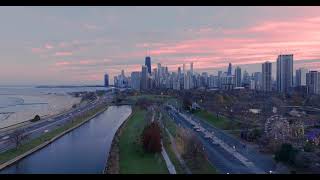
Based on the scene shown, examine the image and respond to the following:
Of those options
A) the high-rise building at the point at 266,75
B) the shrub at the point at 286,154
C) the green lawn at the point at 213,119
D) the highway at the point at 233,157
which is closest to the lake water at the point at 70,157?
the highway at the point at 233,157

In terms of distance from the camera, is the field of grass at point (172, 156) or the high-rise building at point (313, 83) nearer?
the field of grass at point (172, 156)

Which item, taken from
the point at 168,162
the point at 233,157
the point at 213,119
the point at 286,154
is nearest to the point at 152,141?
the point at 168,162

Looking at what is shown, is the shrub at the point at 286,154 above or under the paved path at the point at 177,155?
above

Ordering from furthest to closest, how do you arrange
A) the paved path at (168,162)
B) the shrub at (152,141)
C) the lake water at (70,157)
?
1. the shrub at (152,141)
2. the lake water at (70,157)
3. the paved path at (168,162)

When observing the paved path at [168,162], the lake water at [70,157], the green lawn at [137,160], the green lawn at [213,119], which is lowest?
the lake water at [70,157]

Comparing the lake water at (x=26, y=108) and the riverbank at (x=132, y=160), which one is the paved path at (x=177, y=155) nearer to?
the riverbank at (x=132, y=160)

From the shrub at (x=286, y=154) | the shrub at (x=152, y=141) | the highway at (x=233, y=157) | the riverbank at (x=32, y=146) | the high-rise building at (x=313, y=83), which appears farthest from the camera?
the high-rise building at (x=313, y=83)

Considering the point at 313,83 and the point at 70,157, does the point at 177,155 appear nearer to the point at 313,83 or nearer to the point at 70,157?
the point at 70,157
